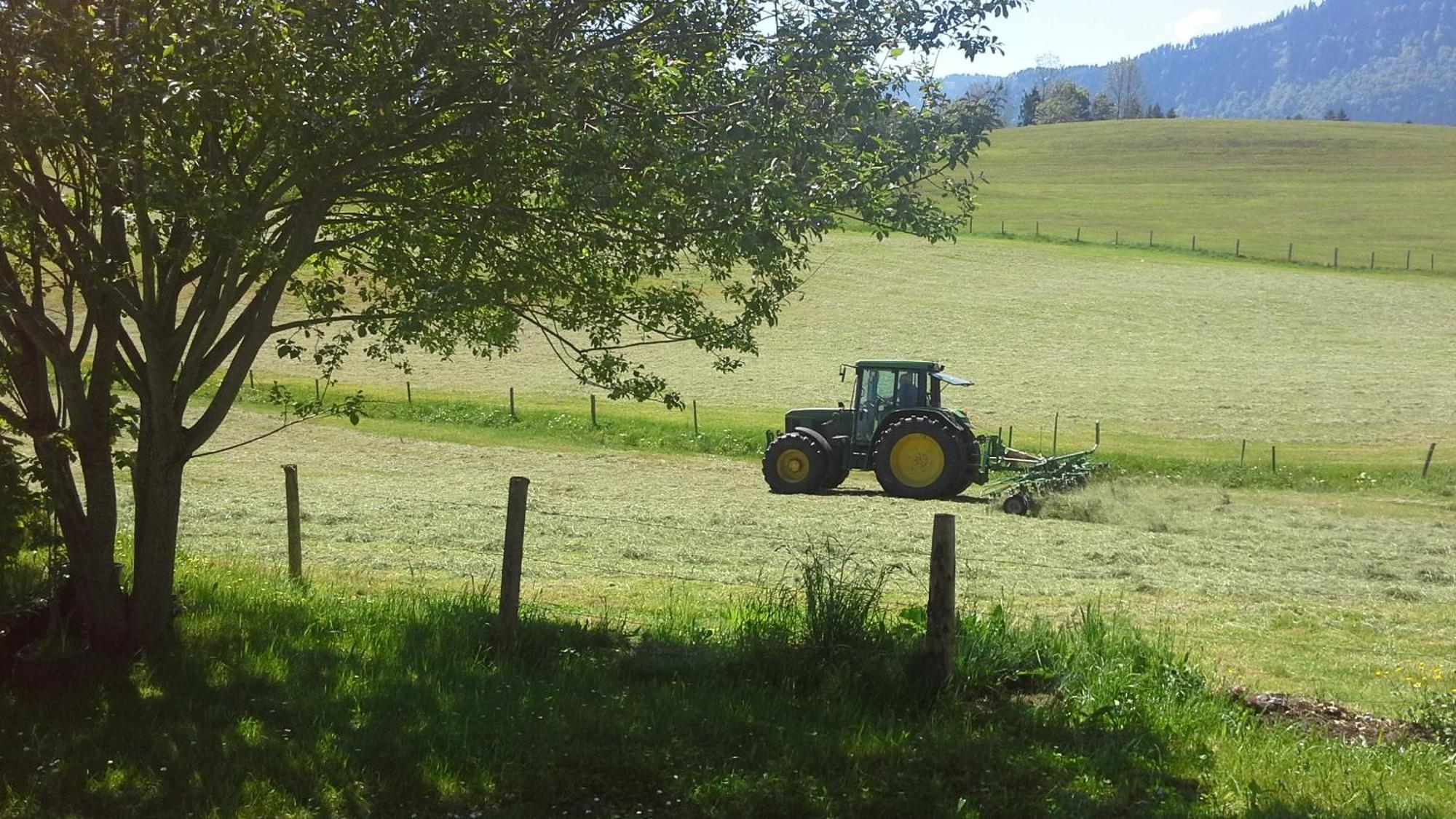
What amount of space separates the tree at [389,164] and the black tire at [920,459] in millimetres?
13231

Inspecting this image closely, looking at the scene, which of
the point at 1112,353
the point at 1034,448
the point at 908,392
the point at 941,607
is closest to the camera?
the point at 941,607

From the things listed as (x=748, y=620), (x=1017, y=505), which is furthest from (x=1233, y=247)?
(x=748, y=620)

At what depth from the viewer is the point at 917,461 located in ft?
67.8

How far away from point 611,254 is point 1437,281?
57024 mm

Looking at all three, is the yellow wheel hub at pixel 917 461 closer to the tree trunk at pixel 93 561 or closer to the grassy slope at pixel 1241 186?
the tree trunk at pixel 93 561

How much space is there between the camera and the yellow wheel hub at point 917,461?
67.3ft

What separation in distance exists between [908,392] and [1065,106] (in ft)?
475

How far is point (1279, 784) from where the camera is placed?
5.60 m

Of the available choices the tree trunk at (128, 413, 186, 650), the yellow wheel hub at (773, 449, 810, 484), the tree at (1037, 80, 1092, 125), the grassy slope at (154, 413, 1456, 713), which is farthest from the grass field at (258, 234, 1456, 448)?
the tree at (1037, 80, 1092, 125)

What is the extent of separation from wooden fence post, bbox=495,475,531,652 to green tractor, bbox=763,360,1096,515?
43.9 ft

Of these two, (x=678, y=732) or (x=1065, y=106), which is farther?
(x=1065, y=106)

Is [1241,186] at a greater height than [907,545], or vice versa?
[1241,186]

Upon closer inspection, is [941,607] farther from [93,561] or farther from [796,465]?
[796,465]

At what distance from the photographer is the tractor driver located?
2131cm
